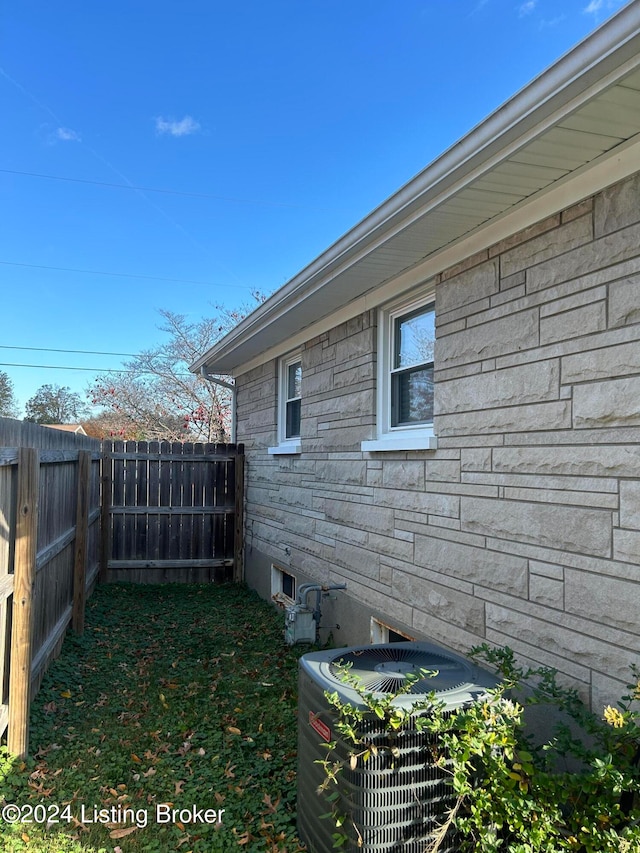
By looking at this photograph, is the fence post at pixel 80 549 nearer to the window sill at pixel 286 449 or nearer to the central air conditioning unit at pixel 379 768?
the window sill at pixel 286 449

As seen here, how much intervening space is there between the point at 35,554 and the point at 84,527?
2580 millimetres

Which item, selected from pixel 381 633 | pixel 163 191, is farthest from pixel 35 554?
pixel 163 191

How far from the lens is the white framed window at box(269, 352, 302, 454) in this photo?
284 inches

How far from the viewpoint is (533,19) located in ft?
23.5

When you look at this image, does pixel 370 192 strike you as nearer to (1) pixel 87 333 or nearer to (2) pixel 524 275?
(2) pixel 524 275

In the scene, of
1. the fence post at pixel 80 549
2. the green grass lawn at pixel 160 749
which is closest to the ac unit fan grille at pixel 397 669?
the green grass lawn at pixel 160 749

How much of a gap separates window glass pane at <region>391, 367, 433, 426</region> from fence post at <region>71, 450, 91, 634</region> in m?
3.43

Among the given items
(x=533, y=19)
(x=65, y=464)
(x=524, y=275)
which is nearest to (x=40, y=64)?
(x=533, y=19)

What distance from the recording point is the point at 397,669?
106 inches

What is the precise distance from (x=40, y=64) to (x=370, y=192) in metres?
9.34

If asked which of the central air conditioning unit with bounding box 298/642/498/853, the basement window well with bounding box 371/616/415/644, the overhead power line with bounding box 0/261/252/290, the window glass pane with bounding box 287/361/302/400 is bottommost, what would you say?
the basement window well with bounding box 371/616/415/644

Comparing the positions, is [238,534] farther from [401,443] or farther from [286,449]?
[401,443]

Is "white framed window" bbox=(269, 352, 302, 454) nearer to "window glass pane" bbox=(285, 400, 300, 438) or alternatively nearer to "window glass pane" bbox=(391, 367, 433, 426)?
"window glass pane" bbox=(285, 400, 300, 438)

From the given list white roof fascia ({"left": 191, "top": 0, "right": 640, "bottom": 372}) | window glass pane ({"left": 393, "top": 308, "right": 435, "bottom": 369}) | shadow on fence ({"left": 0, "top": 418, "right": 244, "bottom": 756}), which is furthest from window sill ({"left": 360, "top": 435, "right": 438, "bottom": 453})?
shadow on fence ({"left": 0, "top": 418, "right": 244, "bottom": 756})
